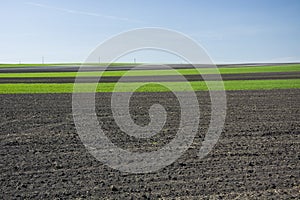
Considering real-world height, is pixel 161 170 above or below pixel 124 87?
below

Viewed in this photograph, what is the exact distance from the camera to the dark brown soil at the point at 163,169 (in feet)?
25.0

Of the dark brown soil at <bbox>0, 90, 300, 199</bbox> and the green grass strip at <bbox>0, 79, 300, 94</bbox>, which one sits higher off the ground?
the green grass strip at <bbox>0, 79, 300, 94</bbox>

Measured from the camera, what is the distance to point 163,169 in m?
9.13

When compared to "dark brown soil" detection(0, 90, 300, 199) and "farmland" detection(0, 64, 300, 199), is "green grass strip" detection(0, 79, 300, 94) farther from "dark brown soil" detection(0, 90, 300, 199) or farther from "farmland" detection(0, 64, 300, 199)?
"dark brown soil" detection(0, 90, 300, 199)

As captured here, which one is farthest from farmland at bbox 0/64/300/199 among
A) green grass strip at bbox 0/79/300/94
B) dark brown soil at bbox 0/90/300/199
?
green grass strip at bbox 0/79/300/94

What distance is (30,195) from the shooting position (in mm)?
7441

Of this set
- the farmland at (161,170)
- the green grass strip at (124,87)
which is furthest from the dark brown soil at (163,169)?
the green grass strip at (124,87)

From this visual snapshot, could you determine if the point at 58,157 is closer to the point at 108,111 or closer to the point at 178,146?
the point at 178,146

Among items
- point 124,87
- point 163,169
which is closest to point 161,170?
point 163,169

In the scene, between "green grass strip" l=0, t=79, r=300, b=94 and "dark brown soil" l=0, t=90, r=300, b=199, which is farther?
"green grass strip" l=0, t=79, r=300, b=94

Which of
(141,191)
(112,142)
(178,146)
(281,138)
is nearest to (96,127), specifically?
(112,142)

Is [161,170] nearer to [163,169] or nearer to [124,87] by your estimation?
[163,169]

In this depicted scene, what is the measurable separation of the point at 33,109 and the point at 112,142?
9459mm

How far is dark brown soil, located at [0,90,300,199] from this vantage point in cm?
763
